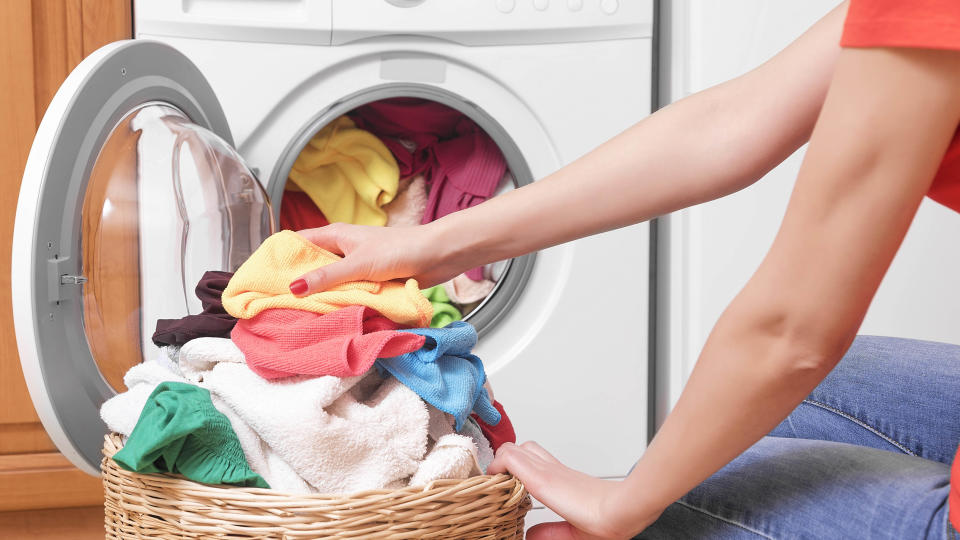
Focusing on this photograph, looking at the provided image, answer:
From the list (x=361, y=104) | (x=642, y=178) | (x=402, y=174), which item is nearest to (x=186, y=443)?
(x=642, y=178)

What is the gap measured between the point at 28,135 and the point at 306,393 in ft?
2.83

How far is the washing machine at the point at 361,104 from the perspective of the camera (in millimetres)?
1008

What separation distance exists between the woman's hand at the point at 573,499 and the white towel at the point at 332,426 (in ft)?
0.28

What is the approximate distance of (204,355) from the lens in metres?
0.75

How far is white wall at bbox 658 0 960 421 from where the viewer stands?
127 centimetres

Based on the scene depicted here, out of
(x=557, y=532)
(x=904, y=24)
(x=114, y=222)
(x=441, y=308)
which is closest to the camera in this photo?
(x=904, y=24)

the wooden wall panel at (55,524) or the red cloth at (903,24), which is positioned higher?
the red cloth at (903,24)

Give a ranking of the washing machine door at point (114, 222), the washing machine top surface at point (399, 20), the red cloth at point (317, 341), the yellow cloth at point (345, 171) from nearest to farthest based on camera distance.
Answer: the red cloth at point (317, 341)
the washing machine door at point (114, 222)
the washing machine top surface at point (399, 20)
the yellow cloth at point (345, 171)

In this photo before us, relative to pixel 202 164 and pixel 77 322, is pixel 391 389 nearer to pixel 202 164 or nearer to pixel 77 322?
pixel 77 322

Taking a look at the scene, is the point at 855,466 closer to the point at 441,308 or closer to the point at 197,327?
the point at 197,327

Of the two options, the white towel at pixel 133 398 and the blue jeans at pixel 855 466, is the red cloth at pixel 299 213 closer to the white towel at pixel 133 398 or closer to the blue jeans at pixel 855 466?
the white towel at pixel 133 398

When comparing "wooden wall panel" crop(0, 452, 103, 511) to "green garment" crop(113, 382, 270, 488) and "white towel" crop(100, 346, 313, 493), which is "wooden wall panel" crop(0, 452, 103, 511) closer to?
"white towel" crop(100, 346, 313, 493)

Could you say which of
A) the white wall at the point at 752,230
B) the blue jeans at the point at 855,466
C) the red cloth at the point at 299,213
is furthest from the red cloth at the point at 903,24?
the red cloth at the point at 299,213

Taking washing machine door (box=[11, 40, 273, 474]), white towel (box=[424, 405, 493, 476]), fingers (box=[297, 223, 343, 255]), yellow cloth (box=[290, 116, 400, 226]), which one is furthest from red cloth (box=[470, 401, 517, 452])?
yellow cloth (box=[290, 116, 400, 226])
